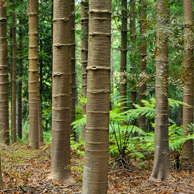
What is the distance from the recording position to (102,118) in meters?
3.40

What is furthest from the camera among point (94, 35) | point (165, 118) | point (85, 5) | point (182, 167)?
point (85, 5)

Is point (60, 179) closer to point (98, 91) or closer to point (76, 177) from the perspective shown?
point (76, 177)

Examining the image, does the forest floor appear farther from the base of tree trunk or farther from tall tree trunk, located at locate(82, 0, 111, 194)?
tall tree trunk, located at locate(82, 0, 111, 194)

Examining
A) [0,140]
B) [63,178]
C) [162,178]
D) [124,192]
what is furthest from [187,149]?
[0,140]

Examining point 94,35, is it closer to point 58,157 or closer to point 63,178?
point 58,157

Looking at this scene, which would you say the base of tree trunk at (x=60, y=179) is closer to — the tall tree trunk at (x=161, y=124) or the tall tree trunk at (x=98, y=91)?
the tall tree trunk at (x=98, y=91)

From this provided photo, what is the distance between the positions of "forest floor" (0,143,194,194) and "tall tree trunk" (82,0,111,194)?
1.47 metres

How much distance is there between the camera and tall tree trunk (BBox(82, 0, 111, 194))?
3.38 metres

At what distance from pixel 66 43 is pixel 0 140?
582 centimetres

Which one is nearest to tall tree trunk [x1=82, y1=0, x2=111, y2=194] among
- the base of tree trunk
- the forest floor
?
the forest floor

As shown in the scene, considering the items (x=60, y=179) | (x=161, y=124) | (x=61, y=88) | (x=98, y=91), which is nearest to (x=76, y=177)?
(x=60, y=179)

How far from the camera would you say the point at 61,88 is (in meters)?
4.96

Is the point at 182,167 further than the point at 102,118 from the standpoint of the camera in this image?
Yes

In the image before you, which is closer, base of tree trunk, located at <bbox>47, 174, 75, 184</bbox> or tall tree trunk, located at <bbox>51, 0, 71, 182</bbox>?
tall tree trunk, located at <bbox>51, 0, 71, 182</bbox>
